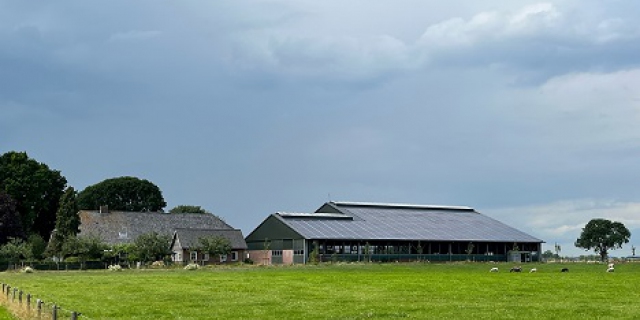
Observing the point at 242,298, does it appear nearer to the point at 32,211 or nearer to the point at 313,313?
the point at 313,313

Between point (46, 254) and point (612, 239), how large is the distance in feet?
349

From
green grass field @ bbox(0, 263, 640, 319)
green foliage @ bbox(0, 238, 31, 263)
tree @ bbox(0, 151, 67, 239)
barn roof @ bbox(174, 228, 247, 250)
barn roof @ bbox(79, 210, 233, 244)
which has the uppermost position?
tree @ bbox(0, 151, 67, 239)

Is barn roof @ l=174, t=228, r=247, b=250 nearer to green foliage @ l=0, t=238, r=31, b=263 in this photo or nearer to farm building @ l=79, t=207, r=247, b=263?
farm building @ l=79, t=207, r=247, b=263

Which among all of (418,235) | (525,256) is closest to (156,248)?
A: (418,235)

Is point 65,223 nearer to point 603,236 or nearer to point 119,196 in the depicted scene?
point 119,196

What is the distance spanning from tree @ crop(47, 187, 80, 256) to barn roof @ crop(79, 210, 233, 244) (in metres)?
5.36

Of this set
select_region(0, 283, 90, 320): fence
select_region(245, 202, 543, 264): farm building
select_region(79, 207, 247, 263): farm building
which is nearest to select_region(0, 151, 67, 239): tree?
select_region(79, 207, 247, 263): farm building

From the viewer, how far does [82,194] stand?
469 feet

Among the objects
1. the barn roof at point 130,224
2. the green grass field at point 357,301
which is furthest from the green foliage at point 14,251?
the green grass field at point 357,301

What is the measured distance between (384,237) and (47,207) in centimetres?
4550

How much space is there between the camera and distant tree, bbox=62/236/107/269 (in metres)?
98.3

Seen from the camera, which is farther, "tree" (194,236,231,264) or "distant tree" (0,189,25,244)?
"tree" (194,236,231,264)

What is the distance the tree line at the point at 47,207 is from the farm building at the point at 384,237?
15909mm

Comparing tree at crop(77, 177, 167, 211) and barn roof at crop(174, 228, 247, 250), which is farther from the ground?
tree at crop(77, 177, 167, 211)
